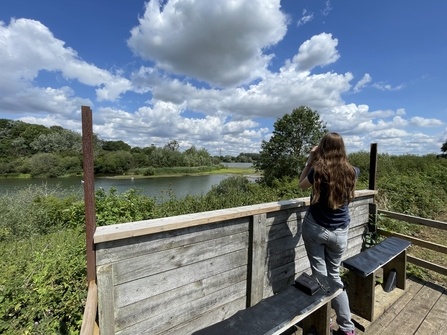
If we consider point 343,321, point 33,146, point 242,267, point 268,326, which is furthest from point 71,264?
point 33,146

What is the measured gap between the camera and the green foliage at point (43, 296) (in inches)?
79.9

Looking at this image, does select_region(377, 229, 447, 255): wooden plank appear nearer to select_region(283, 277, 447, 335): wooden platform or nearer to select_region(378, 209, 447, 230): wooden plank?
select_region(378, 209, 447, 230): wooden plank

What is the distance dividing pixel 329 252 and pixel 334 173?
0.71 meters

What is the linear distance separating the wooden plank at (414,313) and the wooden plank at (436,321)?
0.10 ft

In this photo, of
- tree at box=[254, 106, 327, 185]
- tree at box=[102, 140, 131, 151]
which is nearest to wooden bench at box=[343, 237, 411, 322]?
tree at box=[254, 106, 327, 185]

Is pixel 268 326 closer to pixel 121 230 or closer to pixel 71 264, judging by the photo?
pixel 121 230

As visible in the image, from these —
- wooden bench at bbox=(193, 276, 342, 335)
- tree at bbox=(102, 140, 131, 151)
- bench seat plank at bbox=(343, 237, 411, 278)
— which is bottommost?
bench seat plank at bbox=(343, 237, 411, 278)

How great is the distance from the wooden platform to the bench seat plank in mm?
575

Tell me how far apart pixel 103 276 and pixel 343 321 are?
6.23 feet

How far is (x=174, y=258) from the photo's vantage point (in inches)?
58.8

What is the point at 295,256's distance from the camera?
Result: 232 cm

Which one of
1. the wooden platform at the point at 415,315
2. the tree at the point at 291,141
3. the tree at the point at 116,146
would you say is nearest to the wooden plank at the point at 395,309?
the wooden platform at the point at 415,315

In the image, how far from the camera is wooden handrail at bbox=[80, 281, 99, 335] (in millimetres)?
901

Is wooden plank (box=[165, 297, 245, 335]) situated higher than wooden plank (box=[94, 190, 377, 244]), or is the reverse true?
wooden plank (box=[94, 190, 377, 244])
